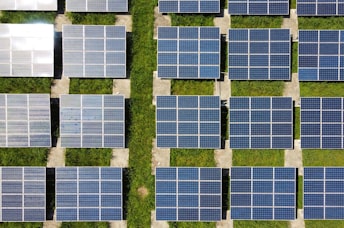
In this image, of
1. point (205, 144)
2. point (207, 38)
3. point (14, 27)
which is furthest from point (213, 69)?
point (14, 27)

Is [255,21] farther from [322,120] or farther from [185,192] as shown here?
[185,192]

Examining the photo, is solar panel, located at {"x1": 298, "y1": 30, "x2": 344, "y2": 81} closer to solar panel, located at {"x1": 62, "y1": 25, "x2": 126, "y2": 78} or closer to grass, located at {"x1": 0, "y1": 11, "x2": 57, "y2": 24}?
solar panel, located at {"x1": 62, "y1": 25, "x2": 126, "y2": 78}

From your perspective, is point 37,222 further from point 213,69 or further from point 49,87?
point 213,69

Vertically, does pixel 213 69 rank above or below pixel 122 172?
above

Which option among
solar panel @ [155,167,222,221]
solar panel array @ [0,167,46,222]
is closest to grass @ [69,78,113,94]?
solar panel array @ [0,167,46,222]

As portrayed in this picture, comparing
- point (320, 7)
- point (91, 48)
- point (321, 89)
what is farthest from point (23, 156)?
point (320, 7)

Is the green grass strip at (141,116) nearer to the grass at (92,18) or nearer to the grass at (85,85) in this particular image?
the grass at (92,18)

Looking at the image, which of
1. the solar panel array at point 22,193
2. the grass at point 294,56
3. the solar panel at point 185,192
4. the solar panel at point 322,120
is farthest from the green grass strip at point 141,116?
the solar panel at point 322,120

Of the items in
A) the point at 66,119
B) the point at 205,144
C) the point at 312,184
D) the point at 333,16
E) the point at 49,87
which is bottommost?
the point at 312,184
